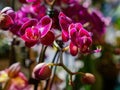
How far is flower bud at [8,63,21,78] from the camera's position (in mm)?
454

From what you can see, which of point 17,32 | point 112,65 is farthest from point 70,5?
point 112,65

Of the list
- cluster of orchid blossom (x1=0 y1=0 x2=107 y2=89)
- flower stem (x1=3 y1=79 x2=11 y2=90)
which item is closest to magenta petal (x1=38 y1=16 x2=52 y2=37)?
cluster of orchid blossom (x1=0 y1=0 x2=107 y2=89)

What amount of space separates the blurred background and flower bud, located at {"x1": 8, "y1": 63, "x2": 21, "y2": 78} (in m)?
0.04

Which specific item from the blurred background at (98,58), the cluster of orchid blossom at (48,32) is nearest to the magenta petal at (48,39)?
the cluster of orchid blossom at (48,32)

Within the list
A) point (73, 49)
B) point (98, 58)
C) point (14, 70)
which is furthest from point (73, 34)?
point (98, 58)

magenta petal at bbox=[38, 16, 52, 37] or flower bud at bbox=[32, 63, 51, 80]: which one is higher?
magenta petal at bbox=[38, 16, 52, 37]

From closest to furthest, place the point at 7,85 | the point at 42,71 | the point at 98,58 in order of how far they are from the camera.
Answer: the point at 42,71 → the point at 7,85 → the point at 98,58

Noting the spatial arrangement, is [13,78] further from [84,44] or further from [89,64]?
[89,64]

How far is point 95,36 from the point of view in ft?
1.86

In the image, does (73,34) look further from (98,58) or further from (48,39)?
(98,58)

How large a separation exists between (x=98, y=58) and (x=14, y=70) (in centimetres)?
72

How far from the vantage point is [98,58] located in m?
1.16

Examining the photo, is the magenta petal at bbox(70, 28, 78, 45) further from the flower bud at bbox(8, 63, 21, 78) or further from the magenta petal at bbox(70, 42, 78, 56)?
the flower bud at bbox(8, 63, 21, 78)

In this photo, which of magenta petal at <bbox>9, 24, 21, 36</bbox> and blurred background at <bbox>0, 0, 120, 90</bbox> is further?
blurred background at <bbox>0, 0, 120, 90</bbox>
